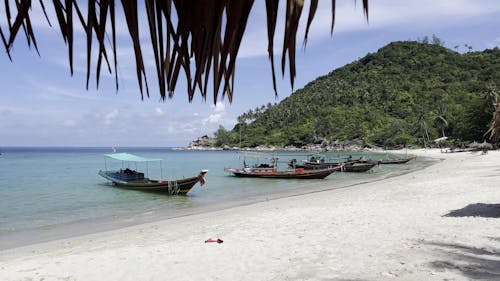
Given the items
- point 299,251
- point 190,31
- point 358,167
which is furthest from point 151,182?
point 190,31

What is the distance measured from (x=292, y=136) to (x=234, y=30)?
113 meters

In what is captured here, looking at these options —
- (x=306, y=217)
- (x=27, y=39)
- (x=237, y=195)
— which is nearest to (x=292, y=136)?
(x=237, y=195)

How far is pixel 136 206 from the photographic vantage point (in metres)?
18.1

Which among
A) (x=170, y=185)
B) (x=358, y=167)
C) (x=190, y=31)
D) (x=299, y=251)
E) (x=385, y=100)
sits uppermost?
(x=385, y=100)

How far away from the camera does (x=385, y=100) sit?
352 ft

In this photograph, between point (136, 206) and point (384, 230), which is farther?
point (136, 206)

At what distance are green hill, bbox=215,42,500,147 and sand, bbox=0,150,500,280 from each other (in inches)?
2659

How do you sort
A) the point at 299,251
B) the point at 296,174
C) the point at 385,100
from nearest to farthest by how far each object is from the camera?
1. the point at 299,251
2. the point at 296,174
3. the point at 385,100

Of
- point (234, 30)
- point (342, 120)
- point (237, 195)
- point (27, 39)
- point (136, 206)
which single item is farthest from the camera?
point (342, 120)

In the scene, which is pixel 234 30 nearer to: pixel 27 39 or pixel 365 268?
pixel 27 39

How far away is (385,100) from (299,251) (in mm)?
106158

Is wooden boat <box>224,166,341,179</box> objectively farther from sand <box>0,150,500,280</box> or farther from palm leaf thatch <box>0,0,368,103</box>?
palm leaf thatch <box>0,0,368,103</box>

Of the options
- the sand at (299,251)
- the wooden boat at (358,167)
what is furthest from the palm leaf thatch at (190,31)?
the wooden boat at (358,167)

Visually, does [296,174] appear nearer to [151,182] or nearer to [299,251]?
[151,182]
